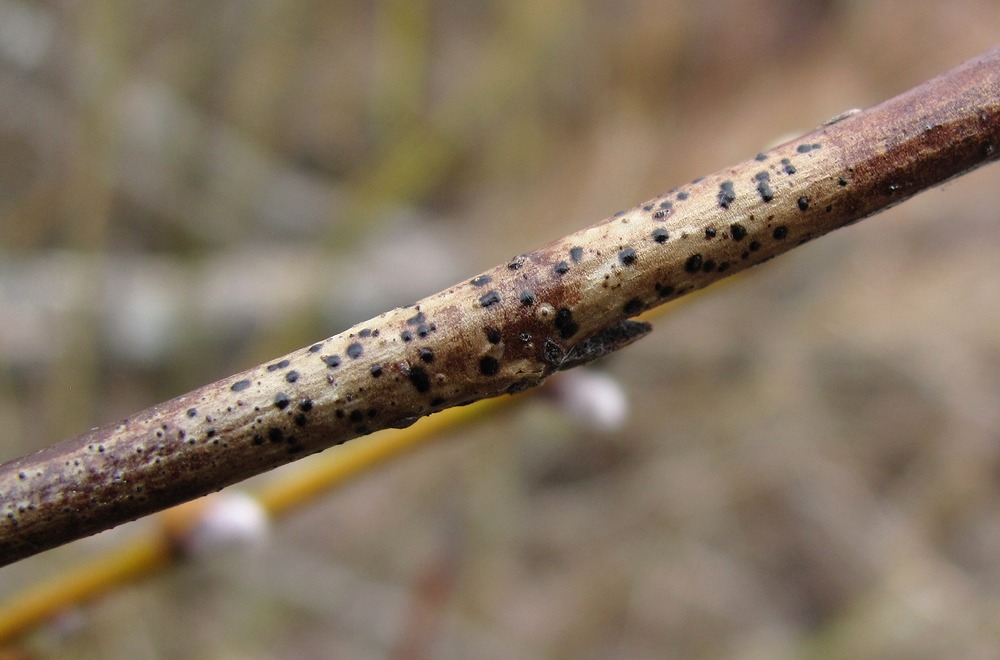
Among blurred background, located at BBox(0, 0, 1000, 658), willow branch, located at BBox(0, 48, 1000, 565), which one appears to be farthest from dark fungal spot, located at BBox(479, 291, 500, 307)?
blurred background, located at BBox(0, 0, 1000, 658)

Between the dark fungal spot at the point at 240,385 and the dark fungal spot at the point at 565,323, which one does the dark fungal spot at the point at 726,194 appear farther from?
the dark fungal spot at the point at 240,385

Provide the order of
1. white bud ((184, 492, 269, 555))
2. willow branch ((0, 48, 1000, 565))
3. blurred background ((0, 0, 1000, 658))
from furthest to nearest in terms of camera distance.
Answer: blurred background ((0, 0, 1000, 658)), white bud ((184, 492, 269, 555)), willow branch ((0, 48, 1000, 565))

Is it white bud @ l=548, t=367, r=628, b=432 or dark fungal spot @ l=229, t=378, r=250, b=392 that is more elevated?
dark fungal spot @ l=229, t=378, r=250, b=392

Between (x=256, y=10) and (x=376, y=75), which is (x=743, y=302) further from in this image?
(x=376, y=75)

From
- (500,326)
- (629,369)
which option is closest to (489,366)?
(500,326)

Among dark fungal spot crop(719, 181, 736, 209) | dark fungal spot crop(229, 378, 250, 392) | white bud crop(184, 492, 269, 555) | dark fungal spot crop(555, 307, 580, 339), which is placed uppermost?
dark fungal spot crop(719, 181, 736, 209)

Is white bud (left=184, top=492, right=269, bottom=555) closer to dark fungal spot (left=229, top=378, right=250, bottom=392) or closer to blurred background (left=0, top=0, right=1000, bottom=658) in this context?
dark fungal spot (left=229, top=378, right=250, bottom=392)
